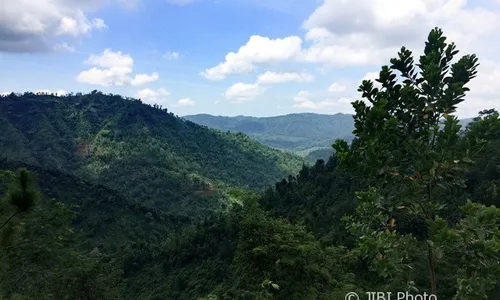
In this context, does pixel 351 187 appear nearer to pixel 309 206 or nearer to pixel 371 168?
pixel 309 206

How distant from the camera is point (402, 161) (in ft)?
22.2

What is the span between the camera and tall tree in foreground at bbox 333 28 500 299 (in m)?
5.85

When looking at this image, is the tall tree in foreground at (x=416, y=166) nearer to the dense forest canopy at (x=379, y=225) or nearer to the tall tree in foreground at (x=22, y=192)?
the dense forest canopy at (x=379, y=225)

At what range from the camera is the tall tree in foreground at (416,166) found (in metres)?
5.85

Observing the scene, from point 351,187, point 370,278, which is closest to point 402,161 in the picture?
point 370,278

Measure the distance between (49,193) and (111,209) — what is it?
16.6 m

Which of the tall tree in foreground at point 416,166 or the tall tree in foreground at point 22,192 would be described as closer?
the tall tree in foreground at point 416,166

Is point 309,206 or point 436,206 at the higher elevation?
point 436,206

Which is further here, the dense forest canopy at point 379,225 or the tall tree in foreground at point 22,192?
the tall tree in foreground at point 22,192

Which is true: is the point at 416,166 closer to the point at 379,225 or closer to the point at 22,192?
the point at 379,225

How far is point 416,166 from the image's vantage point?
648 cm

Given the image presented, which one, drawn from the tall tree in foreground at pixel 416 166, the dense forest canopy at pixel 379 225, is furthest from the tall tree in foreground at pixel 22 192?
the tall tree in foreground at pixel 416 166

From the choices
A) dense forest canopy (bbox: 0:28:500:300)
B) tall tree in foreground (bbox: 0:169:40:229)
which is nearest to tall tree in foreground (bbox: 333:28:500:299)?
dense forest canopy (bbox: 0:28:500:300)

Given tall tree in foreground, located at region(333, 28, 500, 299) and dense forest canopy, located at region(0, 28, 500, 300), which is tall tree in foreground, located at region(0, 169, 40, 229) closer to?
dense forest canopy, located at region(0, 28, 500, 300)
